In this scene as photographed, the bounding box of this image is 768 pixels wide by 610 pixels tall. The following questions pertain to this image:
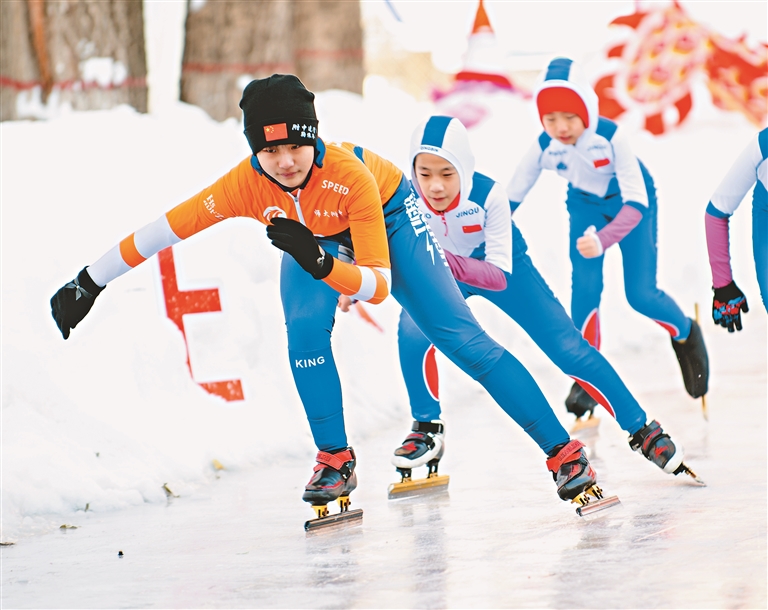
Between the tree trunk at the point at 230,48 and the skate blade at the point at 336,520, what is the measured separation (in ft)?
19.4

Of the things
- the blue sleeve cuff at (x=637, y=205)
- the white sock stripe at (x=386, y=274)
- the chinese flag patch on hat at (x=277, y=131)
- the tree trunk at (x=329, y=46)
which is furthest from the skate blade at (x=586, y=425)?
the tree trunk at (x=329, y=46)

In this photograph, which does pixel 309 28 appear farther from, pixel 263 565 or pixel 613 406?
pixel 263 565

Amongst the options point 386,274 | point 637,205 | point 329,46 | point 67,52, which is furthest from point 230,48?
point 386,274

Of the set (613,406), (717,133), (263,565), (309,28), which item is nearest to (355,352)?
(613,406)

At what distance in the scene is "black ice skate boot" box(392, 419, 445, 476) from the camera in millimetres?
5238

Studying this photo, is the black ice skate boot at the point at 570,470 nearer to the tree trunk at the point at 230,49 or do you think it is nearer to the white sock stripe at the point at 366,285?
the white sock stripe at the point at 366,285

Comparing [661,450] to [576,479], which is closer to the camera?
[576,479]

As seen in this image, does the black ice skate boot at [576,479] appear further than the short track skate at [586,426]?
No

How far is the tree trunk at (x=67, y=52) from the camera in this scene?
8.30 meters

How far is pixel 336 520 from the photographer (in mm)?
4539

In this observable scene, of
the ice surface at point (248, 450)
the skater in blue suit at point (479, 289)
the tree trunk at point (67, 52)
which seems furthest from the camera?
the tree trunk at point (67, 52)

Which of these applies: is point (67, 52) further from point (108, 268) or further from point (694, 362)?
point (694, 362)

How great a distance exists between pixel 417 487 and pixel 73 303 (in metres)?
1.79

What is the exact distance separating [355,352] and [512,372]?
3.04 m
